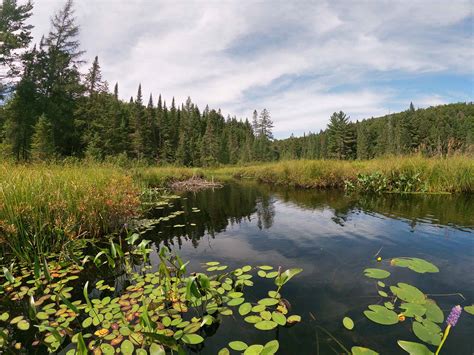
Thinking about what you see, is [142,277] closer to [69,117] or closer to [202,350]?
[202,350]

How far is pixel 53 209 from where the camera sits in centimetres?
485

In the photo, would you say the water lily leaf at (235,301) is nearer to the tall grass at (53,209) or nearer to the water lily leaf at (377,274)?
the water lily leaf at (377,274)

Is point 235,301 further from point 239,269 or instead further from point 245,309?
point 239,269

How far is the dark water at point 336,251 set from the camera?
8.49ft

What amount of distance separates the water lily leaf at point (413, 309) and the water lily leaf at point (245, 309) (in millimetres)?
1587

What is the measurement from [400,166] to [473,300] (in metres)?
10.4

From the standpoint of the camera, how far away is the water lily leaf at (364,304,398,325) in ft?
8.29

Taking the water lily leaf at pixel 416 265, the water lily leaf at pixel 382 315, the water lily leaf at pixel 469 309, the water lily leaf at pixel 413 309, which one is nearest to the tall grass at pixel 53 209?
the water lily leaf at pixel 382 315

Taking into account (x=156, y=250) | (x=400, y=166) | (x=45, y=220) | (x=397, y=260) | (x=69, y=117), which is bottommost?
(x=156, y=250)

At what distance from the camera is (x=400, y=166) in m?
12.1

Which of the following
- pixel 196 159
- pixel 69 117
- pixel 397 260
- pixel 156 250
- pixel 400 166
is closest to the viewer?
pixel 397 260

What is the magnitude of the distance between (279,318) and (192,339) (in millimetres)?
928

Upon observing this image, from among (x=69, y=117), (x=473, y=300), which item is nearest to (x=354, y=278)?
(x=473, y=300)

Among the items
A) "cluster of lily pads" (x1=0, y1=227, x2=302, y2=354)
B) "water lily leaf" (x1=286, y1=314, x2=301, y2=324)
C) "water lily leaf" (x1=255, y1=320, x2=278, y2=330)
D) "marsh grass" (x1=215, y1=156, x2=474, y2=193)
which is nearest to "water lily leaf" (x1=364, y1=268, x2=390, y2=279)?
"cluster of lily pads" (x1=0, y1=227, x2=302, y2=354)
